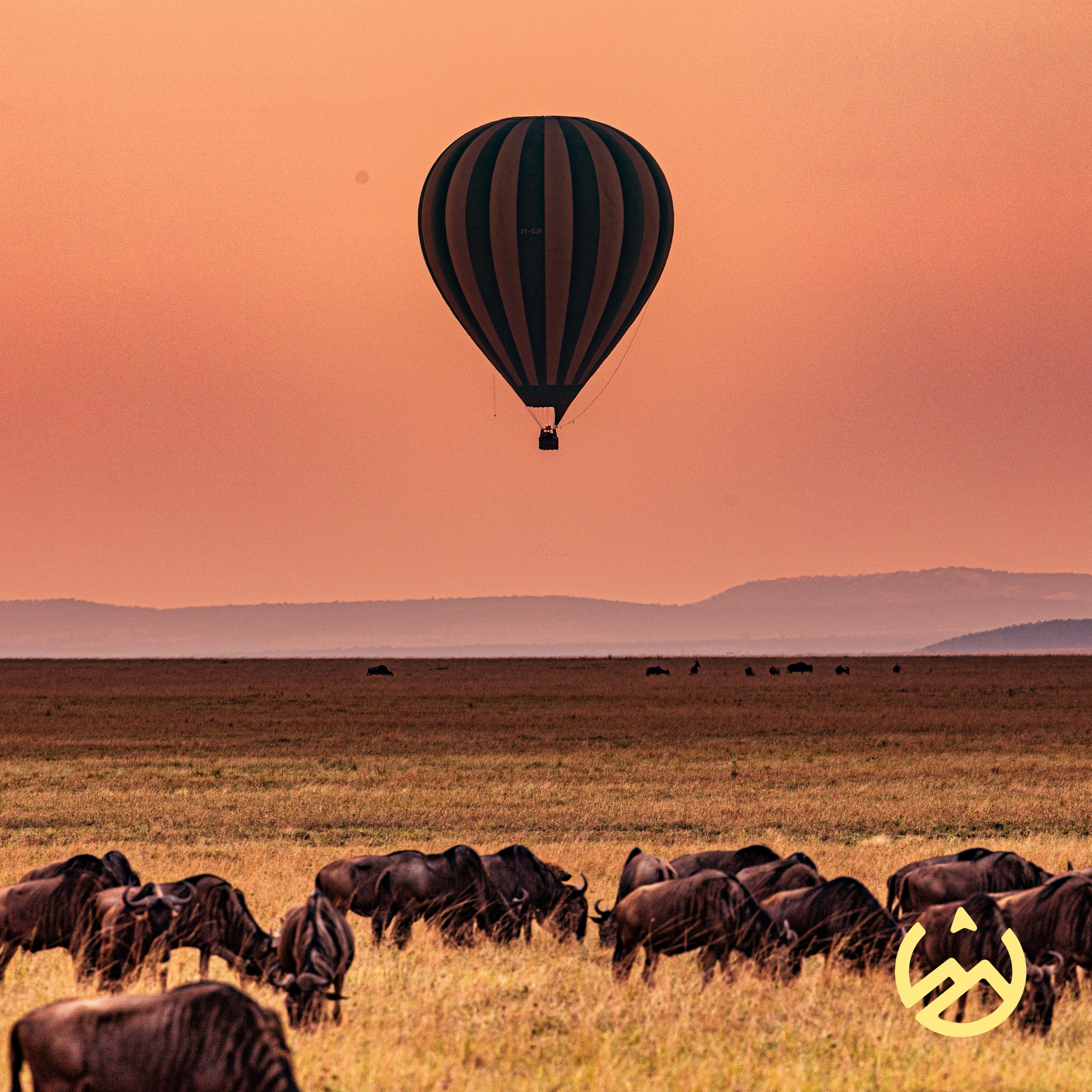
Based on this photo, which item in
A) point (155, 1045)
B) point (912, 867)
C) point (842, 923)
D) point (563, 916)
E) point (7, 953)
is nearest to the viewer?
point (155, 1045)

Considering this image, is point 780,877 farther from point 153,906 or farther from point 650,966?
point 153,906

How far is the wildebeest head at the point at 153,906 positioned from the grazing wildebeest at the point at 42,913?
36.5 inches

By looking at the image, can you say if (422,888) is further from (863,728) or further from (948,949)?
(863,728)

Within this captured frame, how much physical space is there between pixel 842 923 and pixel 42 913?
7.15 m

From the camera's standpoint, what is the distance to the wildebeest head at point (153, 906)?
11.5 metres

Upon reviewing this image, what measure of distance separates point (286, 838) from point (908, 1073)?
18175 millimetres

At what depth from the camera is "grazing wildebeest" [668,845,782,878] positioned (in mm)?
15430

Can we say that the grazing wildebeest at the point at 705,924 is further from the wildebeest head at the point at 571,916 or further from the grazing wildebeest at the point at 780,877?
the wildebeest head at the point at 571,916

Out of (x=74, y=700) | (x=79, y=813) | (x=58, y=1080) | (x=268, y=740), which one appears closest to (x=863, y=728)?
(x=268, y=740)

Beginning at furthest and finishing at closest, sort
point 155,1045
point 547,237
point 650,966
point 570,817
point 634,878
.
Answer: point 547,237, point 570,817, point 634,878, point 650,966, point 155,1045

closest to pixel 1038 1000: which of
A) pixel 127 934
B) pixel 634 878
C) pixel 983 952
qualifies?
pixel 983 952

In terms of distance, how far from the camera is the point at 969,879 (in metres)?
14.2

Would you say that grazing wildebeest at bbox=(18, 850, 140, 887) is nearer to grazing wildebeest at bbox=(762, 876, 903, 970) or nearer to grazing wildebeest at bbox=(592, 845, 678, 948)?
grazing wildebeest at bbox=(592, 845, 678, 948)

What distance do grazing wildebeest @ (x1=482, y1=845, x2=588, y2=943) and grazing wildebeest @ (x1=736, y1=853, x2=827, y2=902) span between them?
184 centimetres
